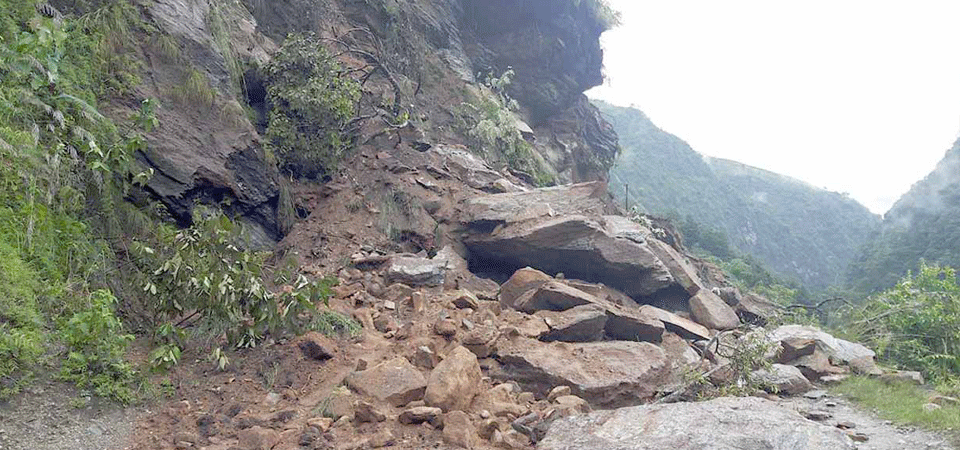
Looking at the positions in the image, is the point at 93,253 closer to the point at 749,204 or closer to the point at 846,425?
the point at 846,425

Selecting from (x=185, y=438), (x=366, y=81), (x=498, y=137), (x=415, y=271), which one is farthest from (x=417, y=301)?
(x=498, y=137)

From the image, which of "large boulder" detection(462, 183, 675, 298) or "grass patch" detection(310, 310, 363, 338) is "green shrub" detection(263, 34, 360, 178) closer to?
"large boulder" detection(462, 183, 675, 298)

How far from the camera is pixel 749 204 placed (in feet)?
178

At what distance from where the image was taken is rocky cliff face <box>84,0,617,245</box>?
6984 mm

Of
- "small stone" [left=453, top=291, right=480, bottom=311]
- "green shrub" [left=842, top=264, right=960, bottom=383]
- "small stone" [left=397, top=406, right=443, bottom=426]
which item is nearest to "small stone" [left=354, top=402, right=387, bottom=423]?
"small stone" [left=397, top=406, right=443, bottom=426]

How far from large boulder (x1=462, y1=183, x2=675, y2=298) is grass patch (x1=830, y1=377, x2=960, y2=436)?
2.69 meters

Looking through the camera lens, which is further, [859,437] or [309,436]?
[859,437]

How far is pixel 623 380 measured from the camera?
5.93 m

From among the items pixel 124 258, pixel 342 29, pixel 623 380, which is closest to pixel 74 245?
pixel 124 258

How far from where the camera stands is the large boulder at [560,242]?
28.6ft

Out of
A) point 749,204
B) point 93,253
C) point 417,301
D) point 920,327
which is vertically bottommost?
point 93,253

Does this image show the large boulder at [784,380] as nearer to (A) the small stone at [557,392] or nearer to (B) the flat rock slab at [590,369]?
(B) the flat rock slab at [590,369]

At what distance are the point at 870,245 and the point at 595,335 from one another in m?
31.8

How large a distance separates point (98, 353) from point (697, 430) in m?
4.23
